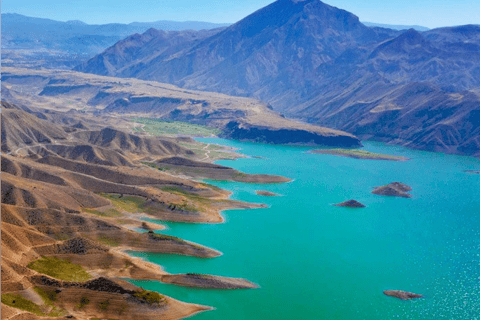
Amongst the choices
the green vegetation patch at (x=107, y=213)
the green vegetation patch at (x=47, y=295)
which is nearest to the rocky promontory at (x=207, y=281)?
the green vegetation patch at (x=47, y=295)

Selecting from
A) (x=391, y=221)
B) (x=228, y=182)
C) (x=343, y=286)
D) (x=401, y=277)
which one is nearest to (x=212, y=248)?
(x=343, y=286)

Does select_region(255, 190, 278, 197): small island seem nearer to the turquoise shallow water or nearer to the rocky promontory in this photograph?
the turquoise shallow water

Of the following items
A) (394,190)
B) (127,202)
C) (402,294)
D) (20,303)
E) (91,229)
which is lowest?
(20,303)

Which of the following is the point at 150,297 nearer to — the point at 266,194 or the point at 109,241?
the point at 109,241

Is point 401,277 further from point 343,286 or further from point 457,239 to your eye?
point 457,239

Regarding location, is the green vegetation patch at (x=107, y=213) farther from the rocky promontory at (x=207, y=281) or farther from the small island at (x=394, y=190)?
the small island at (x=394, y=190)

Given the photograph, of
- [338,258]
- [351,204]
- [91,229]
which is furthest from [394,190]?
[91,229]
